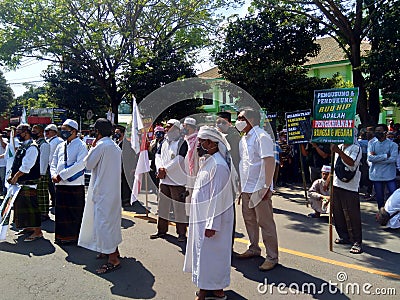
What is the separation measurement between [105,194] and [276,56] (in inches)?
406

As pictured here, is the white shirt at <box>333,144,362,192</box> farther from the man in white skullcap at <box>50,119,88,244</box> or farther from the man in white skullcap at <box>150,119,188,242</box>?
the man in white skullcap at <box>50,119,88,244</box>

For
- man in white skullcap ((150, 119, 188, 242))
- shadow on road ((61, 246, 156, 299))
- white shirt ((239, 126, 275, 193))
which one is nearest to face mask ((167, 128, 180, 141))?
man in white skullcap ((150, 119, 188, 242))

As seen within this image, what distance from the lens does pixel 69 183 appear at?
584 cm

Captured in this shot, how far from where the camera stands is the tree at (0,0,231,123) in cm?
1769

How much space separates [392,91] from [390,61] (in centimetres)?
96

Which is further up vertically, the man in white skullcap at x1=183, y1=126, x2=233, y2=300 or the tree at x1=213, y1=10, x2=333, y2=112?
the tree at x1=213, y1=10, x2=333, y2=112

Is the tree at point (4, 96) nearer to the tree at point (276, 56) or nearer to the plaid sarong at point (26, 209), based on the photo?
the tree at point (276, 56)

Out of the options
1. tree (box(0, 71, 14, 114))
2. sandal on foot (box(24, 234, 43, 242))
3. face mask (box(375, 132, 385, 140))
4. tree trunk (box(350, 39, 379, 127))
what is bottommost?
sandal on foot (box(24, 234, 43, 242))

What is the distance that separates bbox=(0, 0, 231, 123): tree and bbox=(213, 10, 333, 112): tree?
239 inches

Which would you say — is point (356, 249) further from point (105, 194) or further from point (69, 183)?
point (69, 183)

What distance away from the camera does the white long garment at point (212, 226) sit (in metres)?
3.82

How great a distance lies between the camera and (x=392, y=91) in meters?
11.7

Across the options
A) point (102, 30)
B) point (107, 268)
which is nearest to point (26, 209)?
point (107, 268)

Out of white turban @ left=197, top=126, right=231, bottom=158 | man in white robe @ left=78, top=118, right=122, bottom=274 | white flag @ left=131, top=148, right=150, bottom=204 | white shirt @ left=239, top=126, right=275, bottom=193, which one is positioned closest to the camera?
white turban @ left=197, top=126, right=231, bottom=158
